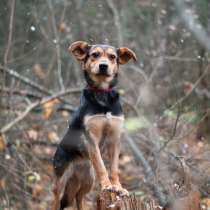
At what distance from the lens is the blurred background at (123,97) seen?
1017cm

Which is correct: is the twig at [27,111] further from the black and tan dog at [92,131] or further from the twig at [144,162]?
the black and tan dog at [92,131]

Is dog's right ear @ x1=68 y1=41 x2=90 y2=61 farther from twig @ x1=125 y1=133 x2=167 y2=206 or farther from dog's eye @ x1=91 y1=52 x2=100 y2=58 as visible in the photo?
twig @ x1=125 y1=133 x2=167 y2=206

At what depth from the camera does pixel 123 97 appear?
1226 cm

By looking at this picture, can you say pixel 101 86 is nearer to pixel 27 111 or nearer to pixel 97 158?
pixel 97 158

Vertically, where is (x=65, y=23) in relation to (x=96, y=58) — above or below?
above

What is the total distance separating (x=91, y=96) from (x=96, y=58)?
0.43m

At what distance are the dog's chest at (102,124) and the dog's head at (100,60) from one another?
1.30 feet

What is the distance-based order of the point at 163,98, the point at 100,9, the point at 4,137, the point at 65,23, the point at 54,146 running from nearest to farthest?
the point at 4,137, the point at 54,146, the point at 163,98, the point at 65,23, the point at 100,9

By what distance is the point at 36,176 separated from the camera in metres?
9.87

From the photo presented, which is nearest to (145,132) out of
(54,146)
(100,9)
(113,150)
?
(54,146)

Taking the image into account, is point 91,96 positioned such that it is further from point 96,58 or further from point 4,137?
point 4,137

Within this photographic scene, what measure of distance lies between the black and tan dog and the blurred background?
774mm

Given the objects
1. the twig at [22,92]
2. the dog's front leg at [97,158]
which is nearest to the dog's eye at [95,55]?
the dog's front leg at [97,158]

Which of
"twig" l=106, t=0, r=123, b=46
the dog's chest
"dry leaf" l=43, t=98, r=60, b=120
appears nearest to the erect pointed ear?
the dog's chest
